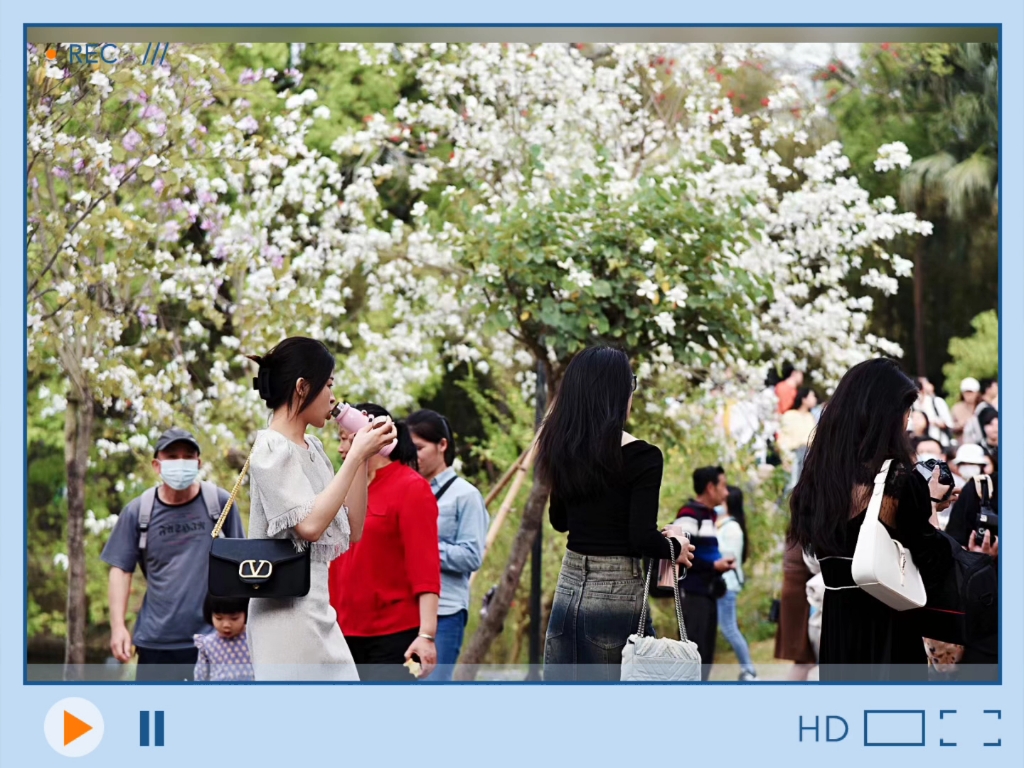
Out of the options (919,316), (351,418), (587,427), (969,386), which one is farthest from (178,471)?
(919,316)

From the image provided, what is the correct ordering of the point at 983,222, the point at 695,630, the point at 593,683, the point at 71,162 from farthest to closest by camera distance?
the point at 983,222, the point at 695,630, the point at 71,162, the point at 593,683

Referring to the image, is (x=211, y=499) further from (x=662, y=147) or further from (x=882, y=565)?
(x=662, y=147)

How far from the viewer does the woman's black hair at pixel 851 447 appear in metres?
4.15

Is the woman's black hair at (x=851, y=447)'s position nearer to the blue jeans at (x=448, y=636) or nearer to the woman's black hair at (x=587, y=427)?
the woman's black hair at (x=587, y=427)

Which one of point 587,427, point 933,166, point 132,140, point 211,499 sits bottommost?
point 211,499

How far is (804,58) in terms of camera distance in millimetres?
9969

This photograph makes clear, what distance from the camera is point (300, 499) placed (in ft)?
12.9

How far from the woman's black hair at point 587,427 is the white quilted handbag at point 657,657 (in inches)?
12.5

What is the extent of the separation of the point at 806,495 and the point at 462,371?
5510 millimetres

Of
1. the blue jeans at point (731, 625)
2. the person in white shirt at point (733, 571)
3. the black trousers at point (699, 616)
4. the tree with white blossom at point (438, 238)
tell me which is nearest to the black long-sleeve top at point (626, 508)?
the tree with white blossom at point (438, 238)

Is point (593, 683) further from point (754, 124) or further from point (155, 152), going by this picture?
point (754, 124)

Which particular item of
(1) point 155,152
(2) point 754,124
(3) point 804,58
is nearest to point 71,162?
(1) point 155,152

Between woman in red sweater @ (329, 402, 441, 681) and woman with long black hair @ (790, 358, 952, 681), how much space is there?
1340 mm
